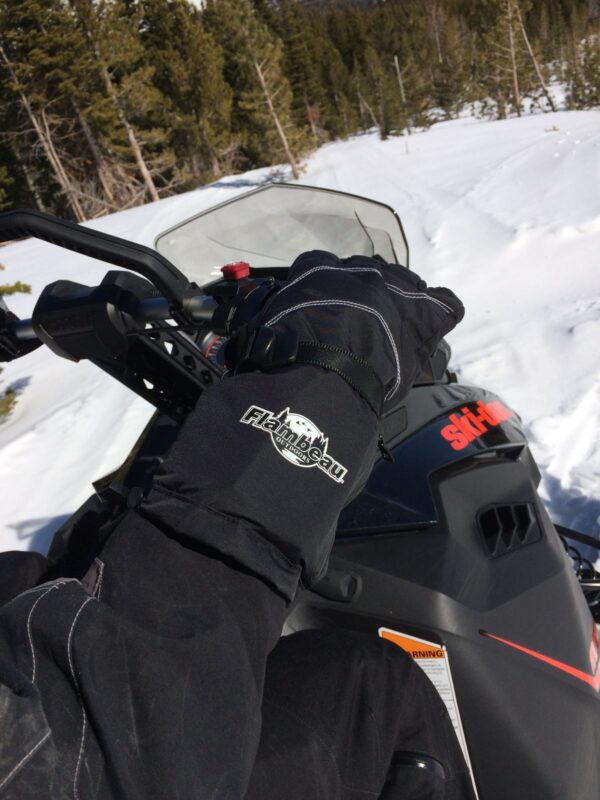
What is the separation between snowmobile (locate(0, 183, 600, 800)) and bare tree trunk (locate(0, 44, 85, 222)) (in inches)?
1031

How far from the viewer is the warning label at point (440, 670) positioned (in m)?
1.12

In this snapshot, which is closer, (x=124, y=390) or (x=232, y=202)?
(x=232, y=202)

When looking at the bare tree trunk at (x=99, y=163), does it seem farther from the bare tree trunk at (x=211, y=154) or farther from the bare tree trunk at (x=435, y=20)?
the bare tree trunk at (x=435, y=20)

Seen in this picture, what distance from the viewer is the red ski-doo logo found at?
1.39 metres

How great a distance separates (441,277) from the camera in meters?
5.57

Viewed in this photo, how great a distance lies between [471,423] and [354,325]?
2.13 ft

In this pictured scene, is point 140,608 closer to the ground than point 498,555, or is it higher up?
higher up

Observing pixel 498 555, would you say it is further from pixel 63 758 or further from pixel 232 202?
pixel 232 202

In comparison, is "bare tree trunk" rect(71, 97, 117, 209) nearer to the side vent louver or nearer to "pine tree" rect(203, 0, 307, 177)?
"pine tree" rect(203, 0, 307, 177)

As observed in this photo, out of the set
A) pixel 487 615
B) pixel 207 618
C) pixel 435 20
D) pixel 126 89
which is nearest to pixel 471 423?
pixel 487 615

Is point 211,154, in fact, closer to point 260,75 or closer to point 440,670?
point 260,75

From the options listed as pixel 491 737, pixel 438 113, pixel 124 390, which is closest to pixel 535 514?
pixel 491 737

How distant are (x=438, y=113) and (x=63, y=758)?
152 feet

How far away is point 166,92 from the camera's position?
28375mm
